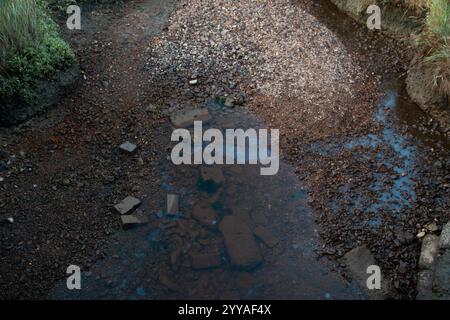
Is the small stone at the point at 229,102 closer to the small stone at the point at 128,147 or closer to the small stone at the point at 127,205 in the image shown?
the small stone at the point at 128,147

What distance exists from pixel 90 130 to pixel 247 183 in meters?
1.74

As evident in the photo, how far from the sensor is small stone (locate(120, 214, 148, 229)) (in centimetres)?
434

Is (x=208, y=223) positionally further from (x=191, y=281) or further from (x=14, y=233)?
(x=14, y=233)

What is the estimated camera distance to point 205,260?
412cm

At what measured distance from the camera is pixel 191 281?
3988mm

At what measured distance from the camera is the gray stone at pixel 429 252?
402cm

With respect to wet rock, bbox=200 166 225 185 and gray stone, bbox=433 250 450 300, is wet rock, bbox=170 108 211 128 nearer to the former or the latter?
wet rock, bbox=200 166 225 185

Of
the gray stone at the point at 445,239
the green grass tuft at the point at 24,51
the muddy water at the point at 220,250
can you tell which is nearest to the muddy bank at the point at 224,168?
the muddy water at the point at 220,250

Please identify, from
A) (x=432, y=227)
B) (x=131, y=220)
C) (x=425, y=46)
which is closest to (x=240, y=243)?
(x=131, y=220)

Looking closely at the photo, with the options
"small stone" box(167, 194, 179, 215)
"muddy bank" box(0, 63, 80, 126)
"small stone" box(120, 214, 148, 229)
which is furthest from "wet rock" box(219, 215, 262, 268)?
"muddy bank" box(0, 63, 80, 126)

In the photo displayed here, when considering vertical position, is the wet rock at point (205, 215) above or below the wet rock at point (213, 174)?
below

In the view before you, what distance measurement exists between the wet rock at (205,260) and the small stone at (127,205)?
732mm

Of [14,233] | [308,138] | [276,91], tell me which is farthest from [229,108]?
[14,233]

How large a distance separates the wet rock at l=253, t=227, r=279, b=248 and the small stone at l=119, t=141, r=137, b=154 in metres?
1.49
